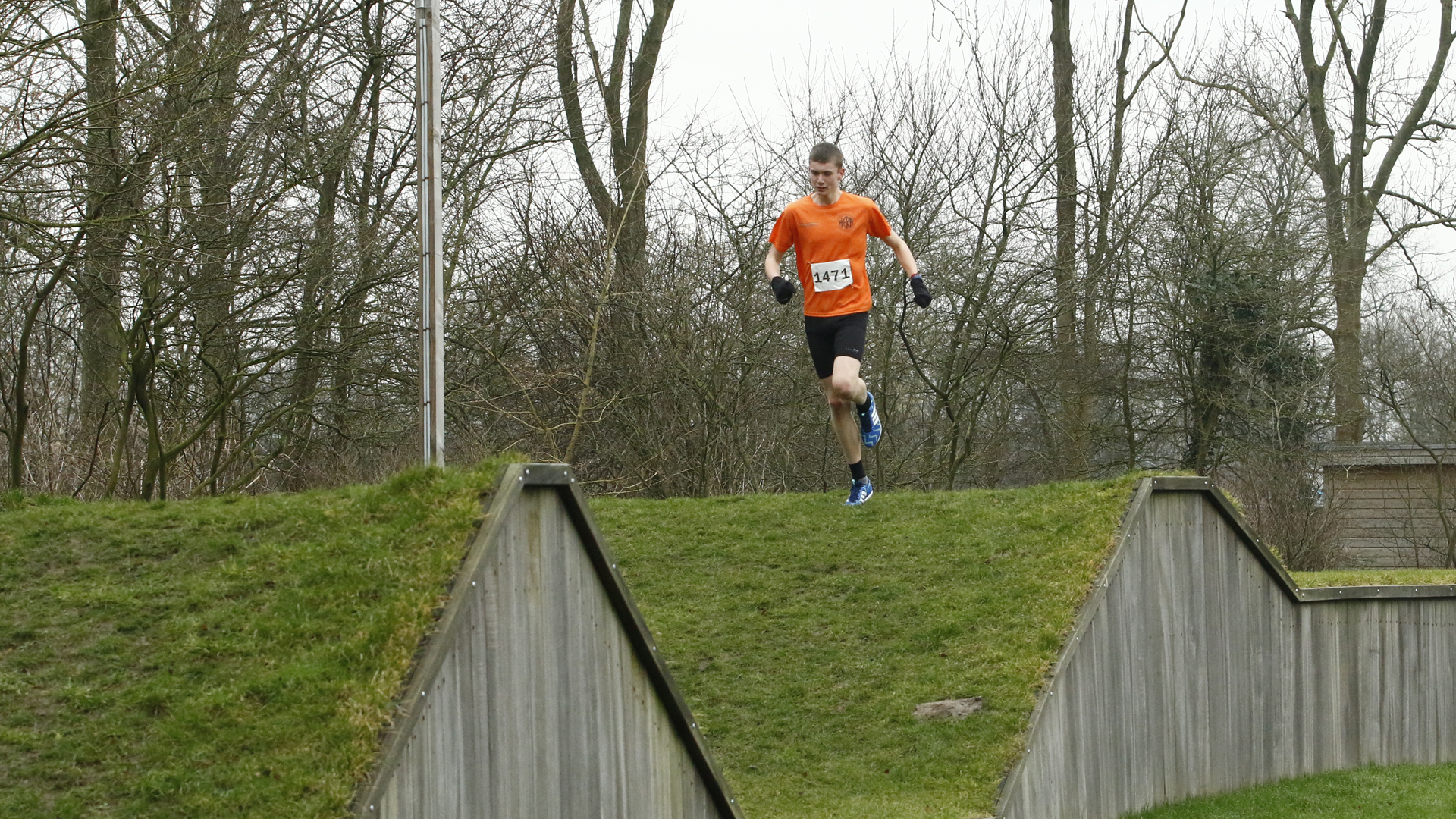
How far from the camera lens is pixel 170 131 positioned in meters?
11.2

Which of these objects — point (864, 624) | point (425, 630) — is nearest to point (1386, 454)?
point (864, 624)

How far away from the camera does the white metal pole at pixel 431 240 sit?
6.29 m

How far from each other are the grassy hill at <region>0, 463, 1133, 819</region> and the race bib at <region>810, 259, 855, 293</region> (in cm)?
189

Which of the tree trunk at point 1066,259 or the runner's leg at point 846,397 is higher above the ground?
the tree trunk at point 1066,259

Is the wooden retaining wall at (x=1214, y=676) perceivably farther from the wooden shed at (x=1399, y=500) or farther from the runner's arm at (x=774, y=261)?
the wooden shed at (x=1399, y=500)

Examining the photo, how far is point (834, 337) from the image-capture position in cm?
971

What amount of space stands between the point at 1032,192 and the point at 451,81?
814 centimetres

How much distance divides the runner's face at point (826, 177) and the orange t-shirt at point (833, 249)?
0.37 ft

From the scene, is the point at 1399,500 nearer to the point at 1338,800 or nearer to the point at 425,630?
the point at 1338,800

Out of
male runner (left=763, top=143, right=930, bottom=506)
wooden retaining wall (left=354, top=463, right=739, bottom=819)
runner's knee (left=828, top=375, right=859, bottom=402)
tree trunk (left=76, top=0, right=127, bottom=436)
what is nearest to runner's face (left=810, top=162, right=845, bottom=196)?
male runner (left=763, top=143, right=930, bottom=506)

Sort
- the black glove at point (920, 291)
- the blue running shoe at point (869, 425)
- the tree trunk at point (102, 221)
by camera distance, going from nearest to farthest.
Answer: the black glove at point (920, 291), the blue running shoe at point (869, 425), the tree trunk at point (102, 221)

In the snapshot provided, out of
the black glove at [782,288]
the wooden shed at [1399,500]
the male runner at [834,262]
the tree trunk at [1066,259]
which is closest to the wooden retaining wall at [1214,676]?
the male runner at [834,262]

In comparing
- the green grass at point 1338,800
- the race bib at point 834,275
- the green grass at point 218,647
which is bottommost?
the green grass at point 1338,800

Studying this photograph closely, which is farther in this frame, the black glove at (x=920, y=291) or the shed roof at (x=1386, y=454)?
the shed roof at (x=1386, y=454)
